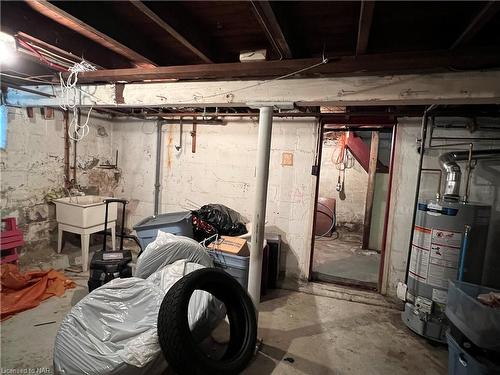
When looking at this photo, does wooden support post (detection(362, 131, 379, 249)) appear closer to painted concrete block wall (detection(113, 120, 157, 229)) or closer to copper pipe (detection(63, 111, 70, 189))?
painted concrete block wall (detection(113, 120, 157, 229))

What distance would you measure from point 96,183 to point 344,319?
4016 millimetres

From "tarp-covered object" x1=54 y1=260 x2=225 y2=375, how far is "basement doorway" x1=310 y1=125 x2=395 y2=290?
8.12 ft

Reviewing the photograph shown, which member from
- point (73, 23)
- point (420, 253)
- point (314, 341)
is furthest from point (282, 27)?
point (314, 341)

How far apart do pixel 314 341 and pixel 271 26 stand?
2457 millimetres

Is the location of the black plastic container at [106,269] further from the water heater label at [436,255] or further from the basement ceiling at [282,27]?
the water heater label at [436,255]

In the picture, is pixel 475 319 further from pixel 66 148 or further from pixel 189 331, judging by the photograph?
pixel 66 148

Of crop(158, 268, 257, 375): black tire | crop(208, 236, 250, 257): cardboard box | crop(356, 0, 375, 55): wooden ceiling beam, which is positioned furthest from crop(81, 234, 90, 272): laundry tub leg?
crop(356, 0, 375, 55): wooden ceiling beam

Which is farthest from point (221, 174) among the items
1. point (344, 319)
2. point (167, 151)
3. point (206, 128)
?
point (344, 319)

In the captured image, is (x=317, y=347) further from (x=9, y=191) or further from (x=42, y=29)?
(x=9, y=191)

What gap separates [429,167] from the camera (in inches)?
117

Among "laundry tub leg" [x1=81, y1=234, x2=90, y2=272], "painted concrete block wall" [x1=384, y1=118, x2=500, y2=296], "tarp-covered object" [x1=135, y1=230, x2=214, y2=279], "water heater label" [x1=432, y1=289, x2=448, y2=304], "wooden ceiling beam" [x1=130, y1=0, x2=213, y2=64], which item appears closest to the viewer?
"wooden ceiling beam" [x1=130, y1=0, x2=213, y2=64]

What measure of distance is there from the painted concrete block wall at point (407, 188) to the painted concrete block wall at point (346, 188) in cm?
273

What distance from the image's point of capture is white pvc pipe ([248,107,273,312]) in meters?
2.07

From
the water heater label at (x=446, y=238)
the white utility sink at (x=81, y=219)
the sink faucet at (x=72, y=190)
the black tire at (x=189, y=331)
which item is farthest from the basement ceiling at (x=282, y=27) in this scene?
the sink faucet at (x=72, y=190)
